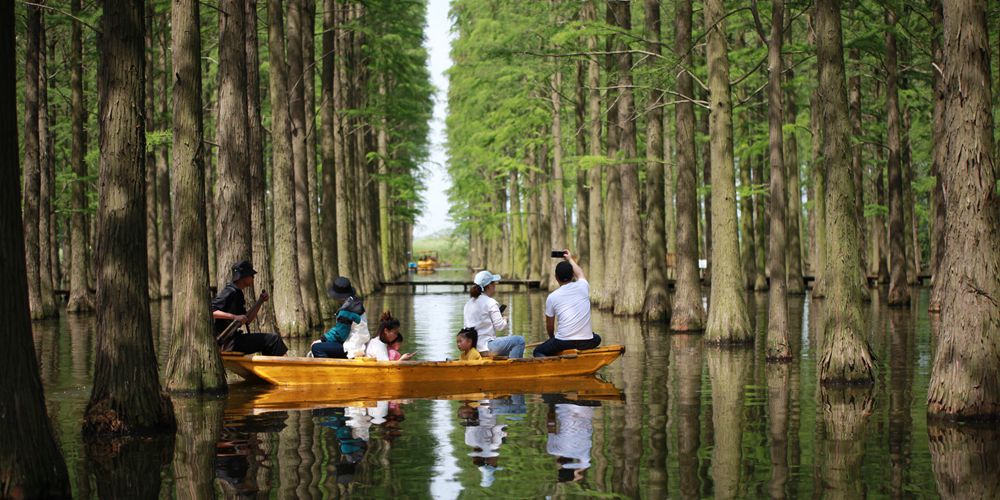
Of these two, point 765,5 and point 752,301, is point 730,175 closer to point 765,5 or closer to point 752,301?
point 765,5

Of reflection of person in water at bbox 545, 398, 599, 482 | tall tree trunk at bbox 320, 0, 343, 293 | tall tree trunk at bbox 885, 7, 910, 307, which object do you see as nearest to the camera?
reflection of person in water at bbox 545, 398, 599, 482

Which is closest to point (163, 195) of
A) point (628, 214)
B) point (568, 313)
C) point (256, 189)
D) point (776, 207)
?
point (256, 189)

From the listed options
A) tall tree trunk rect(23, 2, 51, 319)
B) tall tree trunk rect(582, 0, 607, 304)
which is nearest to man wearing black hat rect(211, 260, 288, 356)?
tall tree trunk rect(23, 2, 51, 319)

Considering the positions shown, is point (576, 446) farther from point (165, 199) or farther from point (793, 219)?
point (165, 199)

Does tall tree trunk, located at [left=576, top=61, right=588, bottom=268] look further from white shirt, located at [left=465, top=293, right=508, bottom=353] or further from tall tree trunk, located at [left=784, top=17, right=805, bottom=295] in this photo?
white shirt, located at [left=465, top=293, right=508, bottom=353]

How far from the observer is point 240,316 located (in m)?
15.5

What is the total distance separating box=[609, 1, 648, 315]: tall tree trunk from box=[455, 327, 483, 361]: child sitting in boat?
584 inches

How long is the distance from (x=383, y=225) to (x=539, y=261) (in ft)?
28.8

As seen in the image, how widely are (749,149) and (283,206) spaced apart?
614 inches

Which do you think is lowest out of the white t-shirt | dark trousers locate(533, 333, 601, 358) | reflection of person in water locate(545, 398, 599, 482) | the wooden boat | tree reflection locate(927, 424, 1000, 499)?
tree reflection locate(927, 424, 1000, 499)

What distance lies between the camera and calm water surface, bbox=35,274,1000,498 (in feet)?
27.6

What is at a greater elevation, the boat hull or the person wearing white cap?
the person wearing white cap

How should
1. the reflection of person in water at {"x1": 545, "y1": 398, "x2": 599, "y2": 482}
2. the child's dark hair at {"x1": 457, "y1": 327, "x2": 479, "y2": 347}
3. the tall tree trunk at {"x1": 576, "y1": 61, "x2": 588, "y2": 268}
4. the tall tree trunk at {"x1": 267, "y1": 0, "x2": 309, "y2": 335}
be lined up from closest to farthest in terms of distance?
the reflection of person in water at {"x1": 545, "y1": 398, "x2": 599, "y2": 482}, the child's dark hair at {"x1": 457, "y1": 327, "x2": 479, "y2": 347}, the tall tree trunk at {"x1": 267, "y1": 0, "x2": 309, "y2": 335}, the tall tree trunk at {"x1": 576, "y1": 61, "x2": 588, "y2": 268}

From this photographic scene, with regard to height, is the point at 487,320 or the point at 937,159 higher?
the point at 937,159
